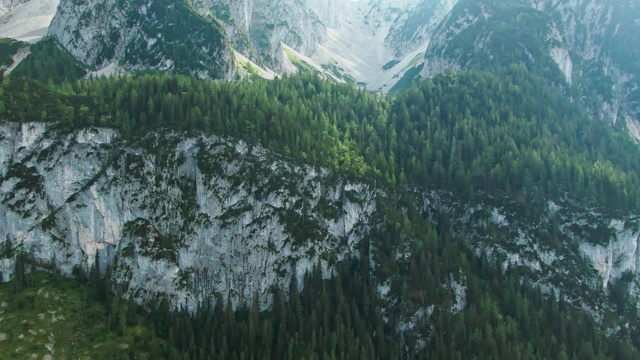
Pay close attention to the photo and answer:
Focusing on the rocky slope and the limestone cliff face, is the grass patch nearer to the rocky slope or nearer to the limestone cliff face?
the rocky slope

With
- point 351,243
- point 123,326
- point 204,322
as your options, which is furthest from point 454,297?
point 123,326

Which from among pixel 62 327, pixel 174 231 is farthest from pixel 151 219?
pixel 62 327

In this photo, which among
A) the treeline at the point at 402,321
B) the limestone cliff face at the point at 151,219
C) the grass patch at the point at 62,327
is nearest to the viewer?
the grass patch at the point at 62,327

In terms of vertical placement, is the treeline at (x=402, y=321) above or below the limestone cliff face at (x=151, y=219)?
below

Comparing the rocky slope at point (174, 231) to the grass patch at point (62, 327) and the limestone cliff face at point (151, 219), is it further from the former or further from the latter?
the grass patch at point (62, 327)

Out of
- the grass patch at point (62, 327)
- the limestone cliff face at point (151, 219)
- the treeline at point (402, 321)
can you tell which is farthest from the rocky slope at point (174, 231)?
the grass patch at point (62, 327)

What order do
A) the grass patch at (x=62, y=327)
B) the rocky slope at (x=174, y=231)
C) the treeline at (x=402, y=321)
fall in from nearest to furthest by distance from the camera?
the grass patch at (x=62, y=327), the treeline at (x=402, y=321), the rocky slope at (x=174, y=231)

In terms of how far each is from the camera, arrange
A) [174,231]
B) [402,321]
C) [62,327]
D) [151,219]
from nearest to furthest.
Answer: [62,327]
[402,321]
[151,219]
[174,231]

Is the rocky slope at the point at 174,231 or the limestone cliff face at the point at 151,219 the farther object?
the limestone cliff face at the point at 151,219

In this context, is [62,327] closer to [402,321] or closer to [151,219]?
[151,219]
